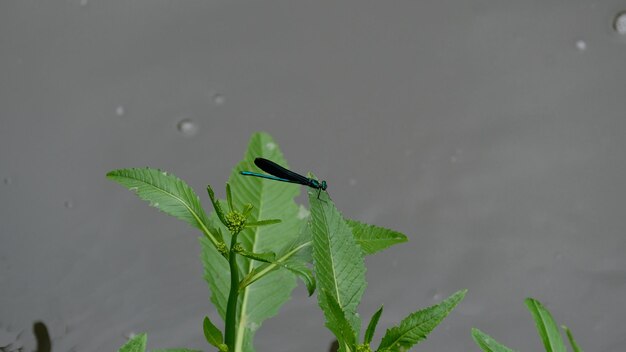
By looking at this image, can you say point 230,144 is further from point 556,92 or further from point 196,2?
point 556,92

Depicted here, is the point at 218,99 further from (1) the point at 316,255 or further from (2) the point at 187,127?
(1) the point at 316,255

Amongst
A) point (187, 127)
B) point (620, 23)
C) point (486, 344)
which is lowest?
point (486, 344)

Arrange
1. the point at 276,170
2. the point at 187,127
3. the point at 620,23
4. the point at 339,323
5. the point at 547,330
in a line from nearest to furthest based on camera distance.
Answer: the point at 339,323, the point at 547,330, the point at 276,170, the point at 187,127, the point at 620,23

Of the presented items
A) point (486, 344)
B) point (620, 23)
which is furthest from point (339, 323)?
point (620, 23)

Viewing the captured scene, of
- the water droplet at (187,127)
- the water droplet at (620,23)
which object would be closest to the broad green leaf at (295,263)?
the water droplet at (187,127)

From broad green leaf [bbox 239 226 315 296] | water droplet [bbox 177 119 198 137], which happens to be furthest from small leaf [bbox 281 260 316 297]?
water droplet [bbox 177 119 198 137]
